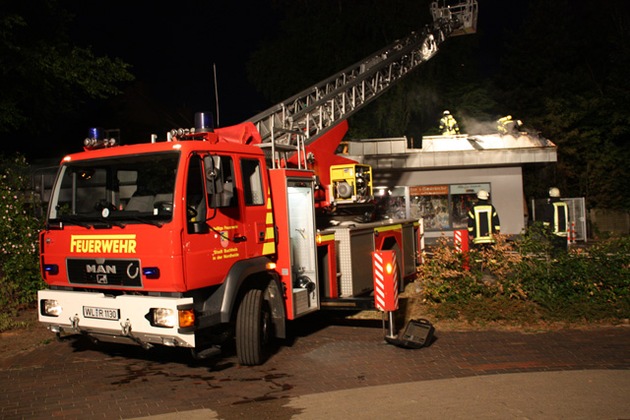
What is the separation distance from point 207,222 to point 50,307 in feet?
6.75

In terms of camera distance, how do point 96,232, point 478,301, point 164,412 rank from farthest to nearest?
1. point 478,301
2. point 96,232
3. point 164,412

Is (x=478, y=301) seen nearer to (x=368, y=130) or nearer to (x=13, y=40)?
(x=13, y=40)

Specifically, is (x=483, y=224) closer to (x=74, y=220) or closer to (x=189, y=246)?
(x=189, y=246)

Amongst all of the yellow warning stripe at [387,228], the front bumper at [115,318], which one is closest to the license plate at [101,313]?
the front bumper at [115,318]

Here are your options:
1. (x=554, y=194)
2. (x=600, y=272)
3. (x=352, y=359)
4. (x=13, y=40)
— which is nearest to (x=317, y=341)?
(x=352, y=359)

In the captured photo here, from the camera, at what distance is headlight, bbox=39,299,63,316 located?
606 cm

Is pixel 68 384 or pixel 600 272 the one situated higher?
pixel 600 272

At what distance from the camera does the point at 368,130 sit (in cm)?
2530

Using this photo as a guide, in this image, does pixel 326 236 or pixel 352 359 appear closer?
pixel 352 359

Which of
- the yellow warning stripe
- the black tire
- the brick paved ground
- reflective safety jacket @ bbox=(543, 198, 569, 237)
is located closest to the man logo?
the brick paved ground

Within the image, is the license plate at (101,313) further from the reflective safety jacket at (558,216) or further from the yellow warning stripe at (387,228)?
the reflective safety jacket at (558,216)

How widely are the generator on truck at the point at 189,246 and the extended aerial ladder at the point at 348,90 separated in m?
0.76

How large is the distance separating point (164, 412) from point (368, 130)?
21358 mm

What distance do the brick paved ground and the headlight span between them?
0.73m
